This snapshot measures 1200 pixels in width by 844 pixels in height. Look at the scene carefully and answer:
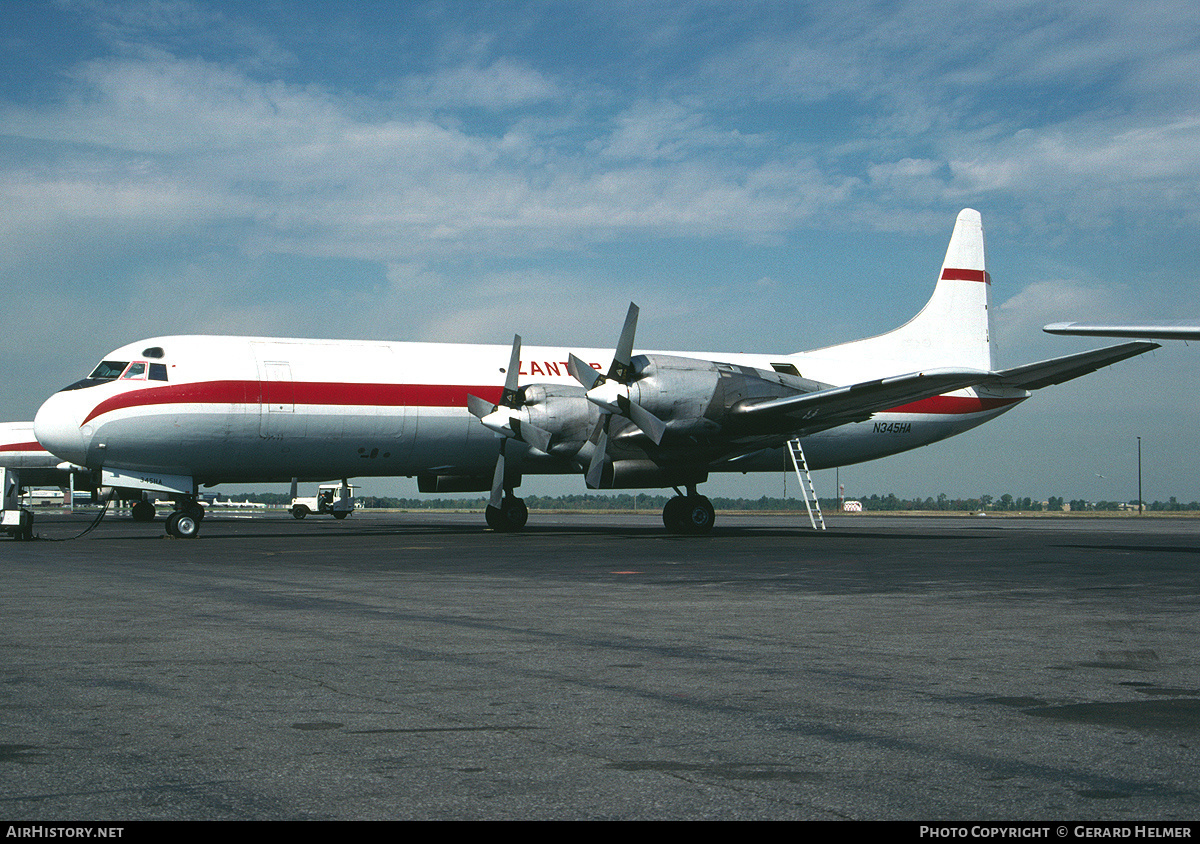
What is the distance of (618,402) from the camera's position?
25.4 metres

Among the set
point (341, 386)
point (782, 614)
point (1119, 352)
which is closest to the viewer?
point (782, 614)

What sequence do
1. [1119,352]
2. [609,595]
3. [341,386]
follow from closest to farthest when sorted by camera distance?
[609,595] < [1119,352] < [341,386]

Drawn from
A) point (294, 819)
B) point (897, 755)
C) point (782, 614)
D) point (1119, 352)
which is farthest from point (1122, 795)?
point (1119, 352)

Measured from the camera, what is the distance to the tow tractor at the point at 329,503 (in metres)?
55.1

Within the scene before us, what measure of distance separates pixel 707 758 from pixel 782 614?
582cm

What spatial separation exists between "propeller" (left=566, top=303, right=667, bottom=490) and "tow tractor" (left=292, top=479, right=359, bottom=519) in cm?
3155

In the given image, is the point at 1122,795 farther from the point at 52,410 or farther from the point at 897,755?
the point at 52,410

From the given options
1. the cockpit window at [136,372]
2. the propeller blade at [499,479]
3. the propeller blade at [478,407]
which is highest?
the cockpit window at [136,372]

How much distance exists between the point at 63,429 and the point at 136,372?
223 centimetres

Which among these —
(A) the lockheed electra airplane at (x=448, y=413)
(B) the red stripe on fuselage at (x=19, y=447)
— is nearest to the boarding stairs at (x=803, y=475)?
(A) the lockheed electra airplane at (x=448, y=413)

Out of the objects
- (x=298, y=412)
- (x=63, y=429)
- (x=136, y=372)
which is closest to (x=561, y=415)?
(x=298, y=412)

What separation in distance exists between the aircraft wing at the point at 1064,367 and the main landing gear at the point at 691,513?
830 centimetres

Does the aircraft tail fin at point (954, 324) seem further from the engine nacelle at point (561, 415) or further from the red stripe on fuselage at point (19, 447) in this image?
the red stripe on fuselage at point (19, 447)

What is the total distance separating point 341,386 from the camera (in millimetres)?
27766
